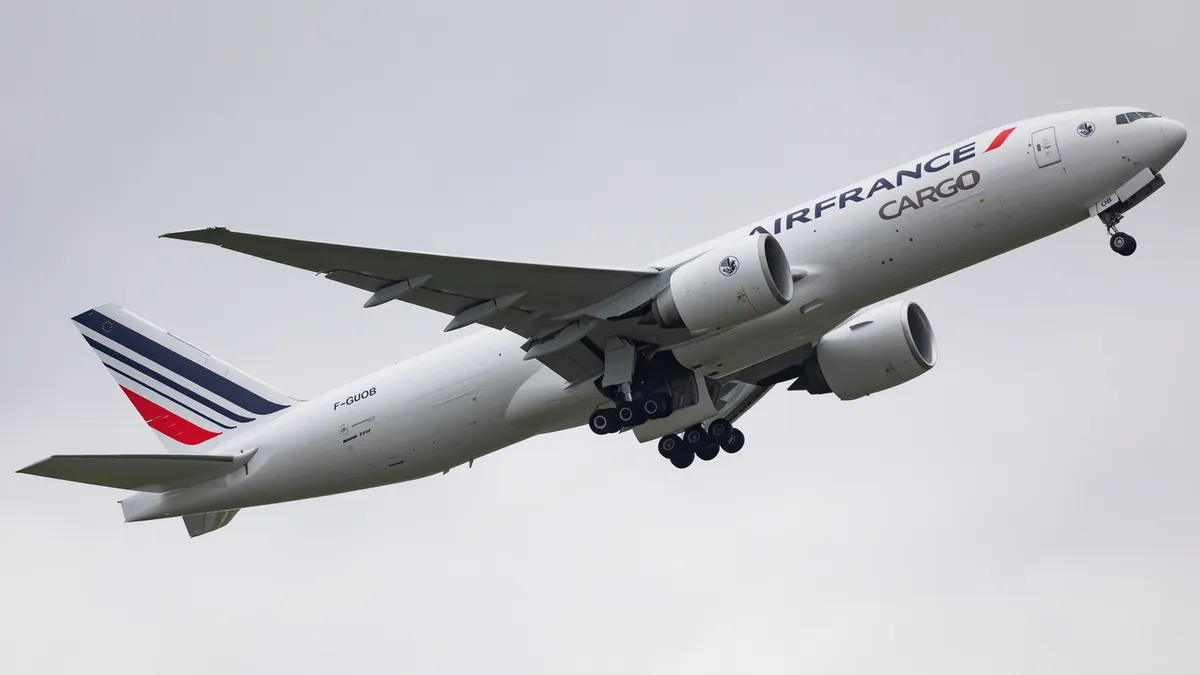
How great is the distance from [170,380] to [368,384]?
6.46 m

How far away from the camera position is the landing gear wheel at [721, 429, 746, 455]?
34594 millimetres

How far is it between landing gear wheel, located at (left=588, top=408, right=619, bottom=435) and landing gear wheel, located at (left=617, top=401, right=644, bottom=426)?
283mm

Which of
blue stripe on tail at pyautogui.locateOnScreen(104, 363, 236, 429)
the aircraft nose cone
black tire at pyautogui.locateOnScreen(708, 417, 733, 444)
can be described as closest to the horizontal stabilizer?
blue stripe on tail at pyautogui.locateOnScreen(104, 363, 236, 429)

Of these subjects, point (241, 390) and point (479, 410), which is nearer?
point (479, 410)

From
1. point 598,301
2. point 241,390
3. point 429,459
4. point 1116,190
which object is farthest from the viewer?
point 241,390

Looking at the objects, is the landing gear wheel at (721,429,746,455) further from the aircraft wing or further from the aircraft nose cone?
the aircraft nose cone

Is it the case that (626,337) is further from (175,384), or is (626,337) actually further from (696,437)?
(175,384)

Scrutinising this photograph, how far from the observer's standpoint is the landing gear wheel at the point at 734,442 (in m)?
34.6

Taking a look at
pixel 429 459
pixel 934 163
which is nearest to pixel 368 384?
Answer: pixel 429 459

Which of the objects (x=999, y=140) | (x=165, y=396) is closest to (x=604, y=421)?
(x=999, y=140)

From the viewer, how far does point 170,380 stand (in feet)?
116

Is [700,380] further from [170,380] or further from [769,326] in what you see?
[170,380]

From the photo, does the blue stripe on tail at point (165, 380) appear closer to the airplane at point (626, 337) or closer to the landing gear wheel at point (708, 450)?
the airplane at point (626, 337)

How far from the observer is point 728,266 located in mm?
27078
